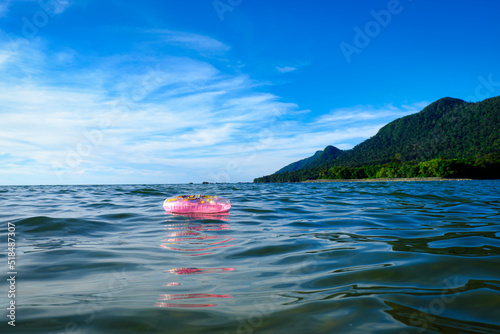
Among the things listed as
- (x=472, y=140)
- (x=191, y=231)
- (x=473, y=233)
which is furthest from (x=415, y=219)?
(x=472, y=140)

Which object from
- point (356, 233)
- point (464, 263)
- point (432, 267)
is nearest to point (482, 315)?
point (432, 267)

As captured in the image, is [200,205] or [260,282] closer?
[260,282]

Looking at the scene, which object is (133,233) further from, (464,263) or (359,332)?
(464,263)

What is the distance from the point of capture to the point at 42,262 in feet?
15.3

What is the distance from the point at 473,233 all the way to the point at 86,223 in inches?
395

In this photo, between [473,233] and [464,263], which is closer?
[464,263]

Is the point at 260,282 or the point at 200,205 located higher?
the point at 200,205

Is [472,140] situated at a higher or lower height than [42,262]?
higher

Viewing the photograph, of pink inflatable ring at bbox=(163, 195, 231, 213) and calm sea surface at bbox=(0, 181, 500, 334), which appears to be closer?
calm sea surface at bbox=(0, 181, 500, 334)

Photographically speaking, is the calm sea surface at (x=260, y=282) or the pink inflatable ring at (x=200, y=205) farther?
the pink inflatable ring at (x=200, y=205)

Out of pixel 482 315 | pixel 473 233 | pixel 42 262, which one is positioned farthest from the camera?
pixel 473 233

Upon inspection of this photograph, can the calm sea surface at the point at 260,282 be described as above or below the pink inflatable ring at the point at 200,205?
below

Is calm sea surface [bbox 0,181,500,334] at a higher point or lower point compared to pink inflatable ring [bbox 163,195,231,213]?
lower

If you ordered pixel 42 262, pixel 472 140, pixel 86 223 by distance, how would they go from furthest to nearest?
pixel 472 140 < pixel 86 223 < pixel 42 262
